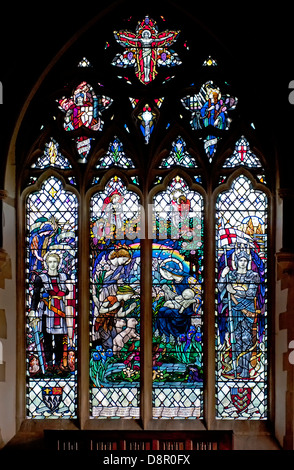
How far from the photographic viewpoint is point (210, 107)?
8289 millimetres

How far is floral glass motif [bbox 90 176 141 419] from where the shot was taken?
8.03 meters

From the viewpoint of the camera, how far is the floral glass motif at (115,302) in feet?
26.3

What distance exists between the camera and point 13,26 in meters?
7.96

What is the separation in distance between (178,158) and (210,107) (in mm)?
582

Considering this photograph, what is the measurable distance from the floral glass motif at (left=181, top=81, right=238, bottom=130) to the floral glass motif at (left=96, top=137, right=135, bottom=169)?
2.34ft

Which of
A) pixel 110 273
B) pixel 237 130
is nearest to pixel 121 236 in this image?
pixel 110 273

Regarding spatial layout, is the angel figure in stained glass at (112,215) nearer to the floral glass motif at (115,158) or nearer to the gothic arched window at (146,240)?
the gothic arched window at (146,240)

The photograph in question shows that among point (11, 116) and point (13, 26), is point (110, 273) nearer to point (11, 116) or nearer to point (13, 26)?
point (11, 116)

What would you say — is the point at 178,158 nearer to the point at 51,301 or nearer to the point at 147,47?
the point at 147,47

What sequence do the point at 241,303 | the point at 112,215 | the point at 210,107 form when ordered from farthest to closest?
the point at 210,107 < the point at 112,215 < the point at 241,303

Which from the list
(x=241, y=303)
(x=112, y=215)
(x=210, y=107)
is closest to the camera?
(x=241, y=303)

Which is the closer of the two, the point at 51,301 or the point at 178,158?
the point at 51,301

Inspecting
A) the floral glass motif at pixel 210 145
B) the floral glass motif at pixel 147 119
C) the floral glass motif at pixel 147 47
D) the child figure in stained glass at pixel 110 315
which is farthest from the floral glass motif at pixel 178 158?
the child figure in stained glass at pixel 110 315

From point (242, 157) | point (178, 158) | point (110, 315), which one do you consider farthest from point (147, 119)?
point (110, 315)
